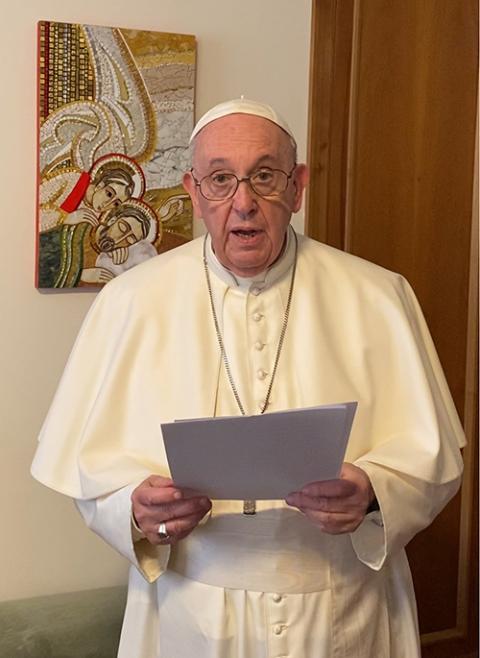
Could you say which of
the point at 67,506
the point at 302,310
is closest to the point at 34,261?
the point at 67,506

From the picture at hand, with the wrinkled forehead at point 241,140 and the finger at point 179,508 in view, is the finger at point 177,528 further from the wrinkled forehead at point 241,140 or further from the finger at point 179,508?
the wrinkled forehead at point 241,140

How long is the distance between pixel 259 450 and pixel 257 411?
0.33 meters

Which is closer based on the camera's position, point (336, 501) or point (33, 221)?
point (336, 501)

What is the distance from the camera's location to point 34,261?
226cm

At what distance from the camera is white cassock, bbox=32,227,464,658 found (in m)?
1.66

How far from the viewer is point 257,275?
5.91 feet

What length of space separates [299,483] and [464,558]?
4.71 feet

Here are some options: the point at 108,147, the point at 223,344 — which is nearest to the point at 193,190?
the point at 223,344

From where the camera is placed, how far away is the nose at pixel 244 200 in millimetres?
1683

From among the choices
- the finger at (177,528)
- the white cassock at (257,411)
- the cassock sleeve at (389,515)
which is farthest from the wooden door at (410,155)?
the finger at (177,528)

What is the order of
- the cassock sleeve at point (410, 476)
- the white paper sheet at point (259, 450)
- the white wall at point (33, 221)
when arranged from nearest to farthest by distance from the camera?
1. the white paper sheet at point (259, 450)
2. the cassock sleeve at point (410, 476)
3. the white wall at point (33, 221)

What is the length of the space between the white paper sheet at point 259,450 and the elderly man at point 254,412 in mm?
80

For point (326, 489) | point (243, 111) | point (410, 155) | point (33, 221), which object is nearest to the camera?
point (326, 489)

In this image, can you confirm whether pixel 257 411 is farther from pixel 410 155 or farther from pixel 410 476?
pixel 410 155
